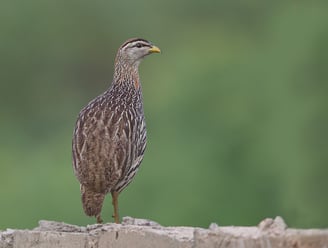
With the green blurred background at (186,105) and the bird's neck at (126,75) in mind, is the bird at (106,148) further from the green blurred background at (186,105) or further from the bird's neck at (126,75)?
the green blurred background at (186,105)

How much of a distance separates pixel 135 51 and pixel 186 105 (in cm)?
815

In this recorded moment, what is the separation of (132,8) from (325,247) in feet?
59.7

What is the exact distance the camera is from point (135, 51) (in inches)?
449

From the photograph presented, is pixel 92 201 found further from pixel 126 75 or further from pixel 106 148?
pixel 126 75

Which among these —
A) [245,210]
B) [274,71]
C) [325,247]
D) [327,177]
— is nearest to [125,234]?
[325,247]

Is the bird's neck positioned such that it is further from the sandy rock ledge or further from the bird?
the sandy rock ledge

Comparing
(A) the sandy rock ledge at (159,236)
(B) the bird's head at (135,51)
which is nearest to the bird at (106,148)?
(B) the bird's head at (135,51)

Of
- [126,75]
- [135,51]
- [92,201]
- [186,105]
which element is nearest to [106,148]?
[92,201]

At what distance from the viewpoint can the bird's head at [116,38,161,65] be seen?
11.4 meters

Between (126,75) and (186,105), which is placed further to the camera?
(186,105)

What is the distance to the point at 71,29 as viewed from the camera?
25.8 meters

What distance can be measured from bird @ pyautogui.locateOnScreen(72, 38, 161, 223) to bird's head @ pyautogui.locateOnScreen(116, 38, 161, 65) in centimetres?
71

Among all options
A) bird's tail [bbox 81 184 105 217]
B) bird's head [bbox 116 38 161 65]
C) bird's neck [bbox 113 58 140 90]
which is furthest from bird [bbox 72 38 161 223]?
bird's head [bbox 116 38 161 65]

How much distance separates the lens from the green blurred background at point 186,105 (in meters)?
16.8
